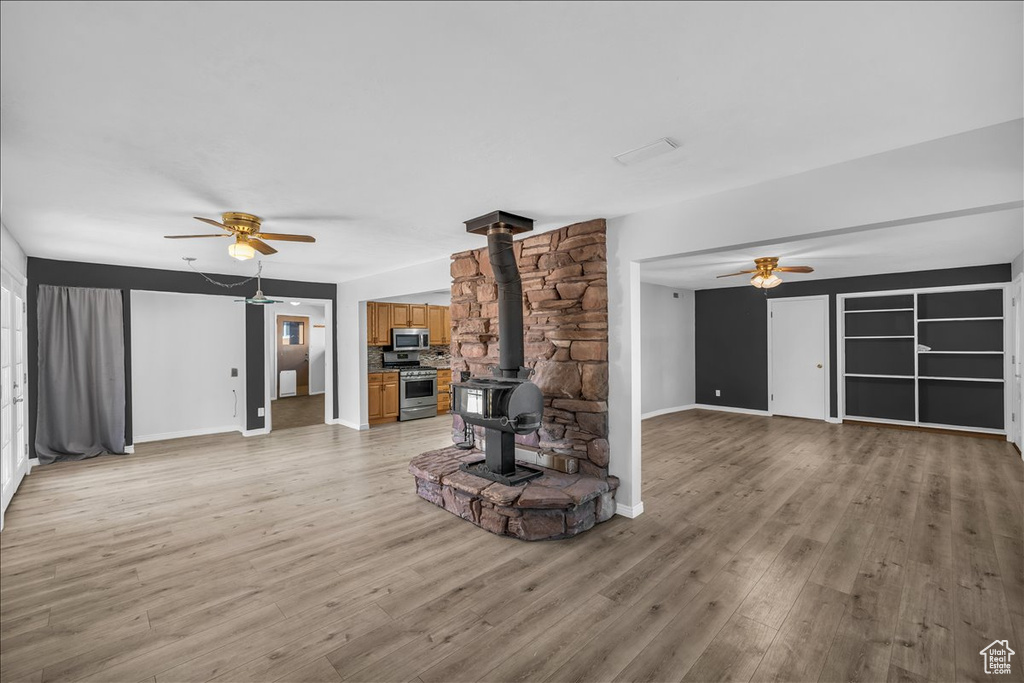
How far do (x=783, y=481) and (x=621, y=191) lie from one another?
10.5 ft

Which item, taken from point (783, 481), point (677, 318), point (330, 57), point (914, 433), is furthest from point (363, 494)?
point (914, 433)

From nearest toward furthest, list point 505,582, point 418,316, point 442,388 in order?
point 505,582, point 418,316, point 442,388

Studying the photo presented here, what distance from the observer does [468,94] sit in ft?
5.79

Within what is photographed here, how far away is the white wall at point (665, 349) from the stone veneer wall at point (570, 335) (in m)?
3.63

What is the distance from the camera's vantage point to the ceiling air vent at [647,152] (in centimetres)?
220

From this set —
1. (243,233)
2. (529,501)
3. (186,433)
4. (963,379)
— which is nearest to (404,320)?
(186,433)

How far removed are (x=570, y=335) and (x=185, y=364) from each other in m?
5.85

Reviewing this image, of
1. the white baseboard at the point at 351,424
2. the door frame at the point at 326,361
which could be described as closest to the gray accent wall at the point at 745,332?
the white baseboard at the point at 351,424

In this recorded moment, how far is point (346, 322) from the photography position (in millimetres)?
7070

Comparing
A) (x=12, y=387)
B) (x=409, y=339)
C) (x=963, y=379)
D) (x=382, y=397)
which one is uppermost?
(x=409, y=339)

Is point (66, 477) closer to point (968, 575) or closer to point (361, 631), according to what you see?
point (361, 631)

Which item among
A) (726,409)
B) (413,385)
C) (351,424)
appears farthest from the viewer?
(726,409)

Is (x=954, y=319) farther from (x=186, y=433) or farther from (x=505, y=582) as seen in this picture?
(x=186, y=433)

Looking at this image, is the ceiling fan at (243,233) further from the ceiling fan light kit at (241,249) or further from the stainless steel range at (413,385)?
the stainless steel range at (413,385)
